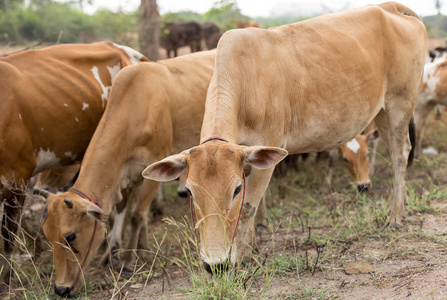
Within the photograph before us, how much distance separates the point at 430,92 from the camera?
9.15 m

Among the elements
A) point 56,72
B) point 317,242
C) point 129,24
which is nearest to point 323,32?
point 317,242

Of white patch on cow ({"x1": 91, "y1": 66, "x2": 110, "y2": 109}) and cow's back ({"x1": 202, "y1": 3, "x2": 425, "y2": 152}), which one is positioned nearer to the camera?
cow's back ({"x1": 202, "y1": 3, "x2": 425, "y2": 152})

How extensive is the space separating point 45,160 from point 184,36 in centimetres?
1492

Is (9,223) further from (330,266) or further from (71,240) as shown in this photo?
(330,266)

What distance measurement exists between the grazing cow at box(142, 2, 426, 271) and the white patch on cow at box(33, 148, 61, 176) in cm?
224

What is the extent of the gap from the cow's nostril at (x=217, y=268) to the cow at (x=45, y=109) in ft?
6.99

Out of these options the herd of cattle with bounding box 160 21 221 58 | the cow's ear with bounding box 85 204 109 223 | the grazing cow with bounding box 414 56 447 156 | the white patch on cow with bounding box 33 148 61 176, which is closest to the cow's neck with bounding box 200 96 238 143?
the cow's ear with bounding box 85 204 109 223

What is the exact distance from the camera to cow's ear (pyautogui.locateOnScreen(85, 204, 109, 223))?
428cm

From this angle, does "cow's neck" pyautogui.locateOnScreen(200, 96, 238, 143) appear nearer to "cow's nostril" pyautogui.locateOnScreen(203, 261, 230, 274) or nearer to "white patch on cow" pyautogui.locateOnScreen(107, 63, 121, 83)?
"cow's nostril" pyautogui.locateOnScreen(203, 261, 230, 274)

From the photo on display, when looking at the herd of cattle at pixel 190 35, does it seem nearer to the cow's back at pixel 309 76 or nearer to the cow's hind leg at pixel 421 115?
the cow's hind leg at pixel 421 115

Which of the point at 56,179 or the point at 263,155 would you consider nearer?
the point at 263,155

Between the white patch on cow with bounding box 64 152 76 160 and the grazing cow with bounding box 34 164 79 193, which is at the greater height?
the white patch on cow with bounding box 64 152 76 160

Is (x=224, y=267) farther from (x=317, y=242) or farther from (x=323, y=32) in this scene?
(x=323, y=32)

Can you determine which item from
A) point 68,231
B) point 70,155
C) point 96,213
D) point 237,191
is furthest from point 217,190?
point 70,155
